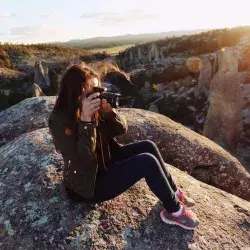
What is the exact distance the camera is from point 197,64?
39875mm

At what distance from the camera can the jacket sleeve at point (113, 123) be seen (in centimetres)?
554

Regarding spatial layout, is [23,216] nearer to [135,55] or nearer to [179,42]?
[135,55]

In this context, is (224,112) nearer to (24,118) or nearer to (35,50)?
(24,118)

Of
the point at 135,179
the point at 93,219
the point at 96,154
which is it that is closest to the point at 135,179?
the point at 135,179

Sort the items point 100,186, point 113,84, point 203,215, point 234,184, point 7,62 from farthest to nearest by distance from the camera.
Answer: point 7,62, point 113,84, point 234,184, point 203,215, point 100,186

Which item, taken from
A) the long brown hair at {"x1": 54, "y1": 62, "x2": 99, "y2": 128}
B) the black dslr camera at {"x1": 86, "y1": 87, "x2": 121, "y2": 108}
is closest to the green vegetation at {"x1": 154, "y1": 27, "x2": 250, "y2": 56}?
the black dslr camera at {"x1": 86, "y1": 87, "x2": 121, "y2": 108}

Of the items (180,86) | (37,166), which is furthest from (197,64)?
(37,166)

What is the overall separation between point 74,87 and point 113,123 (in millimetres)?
1042

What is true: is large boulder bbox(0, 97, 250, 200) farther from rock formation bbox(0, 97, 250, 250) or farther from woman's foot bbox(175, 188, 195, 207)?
woman's foot bbox(175, 188, 195, 207)

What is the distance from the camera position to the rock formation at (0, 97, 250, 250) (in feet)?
16.2

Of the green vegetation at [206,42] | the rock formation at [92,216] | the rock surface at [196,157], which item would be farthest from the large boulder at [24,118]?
the green vegetation at [206,42]

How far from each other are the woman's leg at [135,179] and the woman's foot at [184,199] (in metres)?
0.35

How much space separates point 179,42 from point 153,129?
6848 cm

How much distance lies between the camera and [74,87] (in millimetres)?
4703
